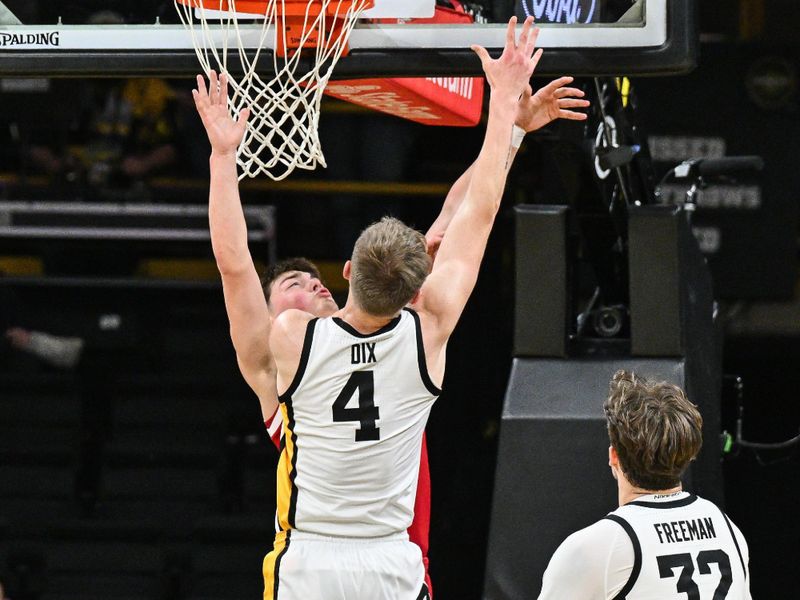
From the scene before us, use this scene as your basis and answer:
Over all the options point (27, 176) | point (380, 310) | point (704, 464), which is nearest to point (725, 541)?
point (380, 310)

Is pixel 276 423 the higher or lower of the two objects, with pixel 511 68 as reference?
lower

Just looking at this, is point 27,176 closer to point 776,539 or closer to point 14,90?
point 14,90

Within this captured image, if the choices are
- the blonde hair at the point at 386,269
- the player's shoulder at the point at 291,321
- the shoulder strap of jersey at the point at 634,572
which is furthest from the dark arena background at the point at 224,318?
the shoulder strap of jersey at the point at 634,572

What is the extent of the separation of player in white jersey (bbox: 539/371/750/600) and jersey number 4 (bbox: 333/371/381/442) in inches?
24.8

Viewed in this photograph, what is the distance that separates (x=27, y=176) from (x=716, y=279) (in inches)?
198

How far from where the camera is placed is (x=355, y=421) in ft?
11.5

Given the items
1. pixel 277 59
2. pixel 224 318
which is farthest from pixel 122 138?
pixel 277 59

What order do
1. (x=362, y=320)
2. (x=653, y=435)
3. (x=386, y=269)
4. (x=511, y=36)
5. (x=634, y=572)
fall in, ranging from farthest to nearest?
(x=511, y=36) < (x=362, y=320) < (x=386, y=269) < (x=653, y=435) < (x=634, y=572)

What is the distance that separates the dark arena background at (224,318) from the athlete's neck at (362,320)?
396 cm

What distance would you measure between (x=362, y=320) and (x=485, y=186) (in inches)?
19.4

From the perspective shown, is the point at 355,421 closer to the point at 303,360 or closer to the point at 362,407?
the point at 362,407

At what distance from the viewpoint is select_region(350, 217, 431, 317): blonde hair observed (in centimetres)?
339

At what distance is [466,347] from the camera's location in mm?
8594

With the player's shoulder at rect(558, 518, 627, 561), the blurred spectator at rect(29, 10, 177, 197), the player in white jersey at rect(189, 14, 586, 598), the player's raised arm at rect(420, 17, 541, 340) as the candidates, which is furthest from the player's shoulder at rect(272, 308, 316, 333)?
the blurred spectator at rect(29, 10, 177, 197)
